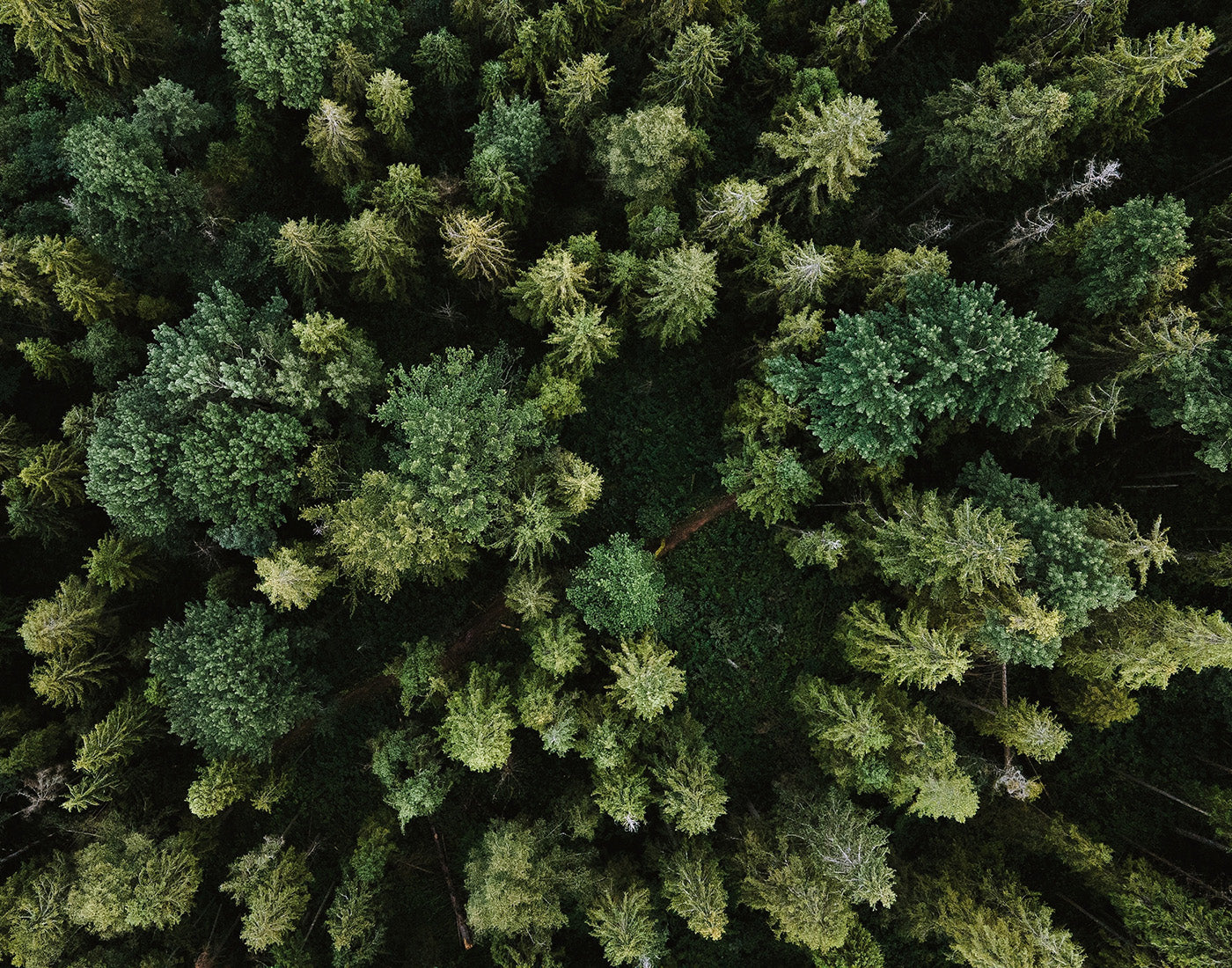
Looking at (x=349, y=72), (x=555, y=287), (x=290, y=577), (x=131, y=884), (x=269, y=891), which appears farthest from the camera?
(x=349, y=72)

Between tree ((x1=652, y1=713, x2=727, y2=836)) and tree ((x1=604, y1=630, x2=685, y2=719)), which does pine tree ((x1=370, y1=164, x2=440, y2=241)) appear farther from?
tree ((x1=652, y1=713, x2=727, y2=836))

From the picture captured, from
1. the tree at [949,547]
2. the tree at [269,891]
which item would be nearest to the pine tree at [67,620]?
the tree at [269,891]

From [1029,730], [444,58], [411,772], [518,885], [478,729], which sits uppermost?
[444,58]

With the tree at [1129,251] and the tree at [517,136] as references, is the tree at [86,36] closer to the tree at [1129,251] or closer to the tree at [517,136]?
the tree at [517,136]

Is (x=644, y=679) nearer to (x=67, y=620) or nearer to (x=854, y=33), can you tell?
(x=67, y=620)

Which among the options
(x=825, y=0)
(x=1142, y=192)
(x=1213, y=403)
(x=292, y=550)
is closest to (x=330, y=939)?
(x=292, y=550)

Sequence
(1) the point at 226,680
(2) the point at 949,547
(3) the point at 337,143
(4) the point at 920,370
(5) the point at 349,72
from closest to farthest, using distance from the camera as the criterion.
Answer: (2) the point at 949,547 → (4) the point at 920,370 → (1) the point at 226,680 → (3) the point at 337,143 → (5) the point at 349,72

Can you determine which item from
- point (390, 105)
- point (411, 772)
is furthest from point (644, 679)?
point (390, 105)

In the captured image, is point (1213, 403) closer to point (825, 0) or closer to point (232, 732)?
point (825, 0)
